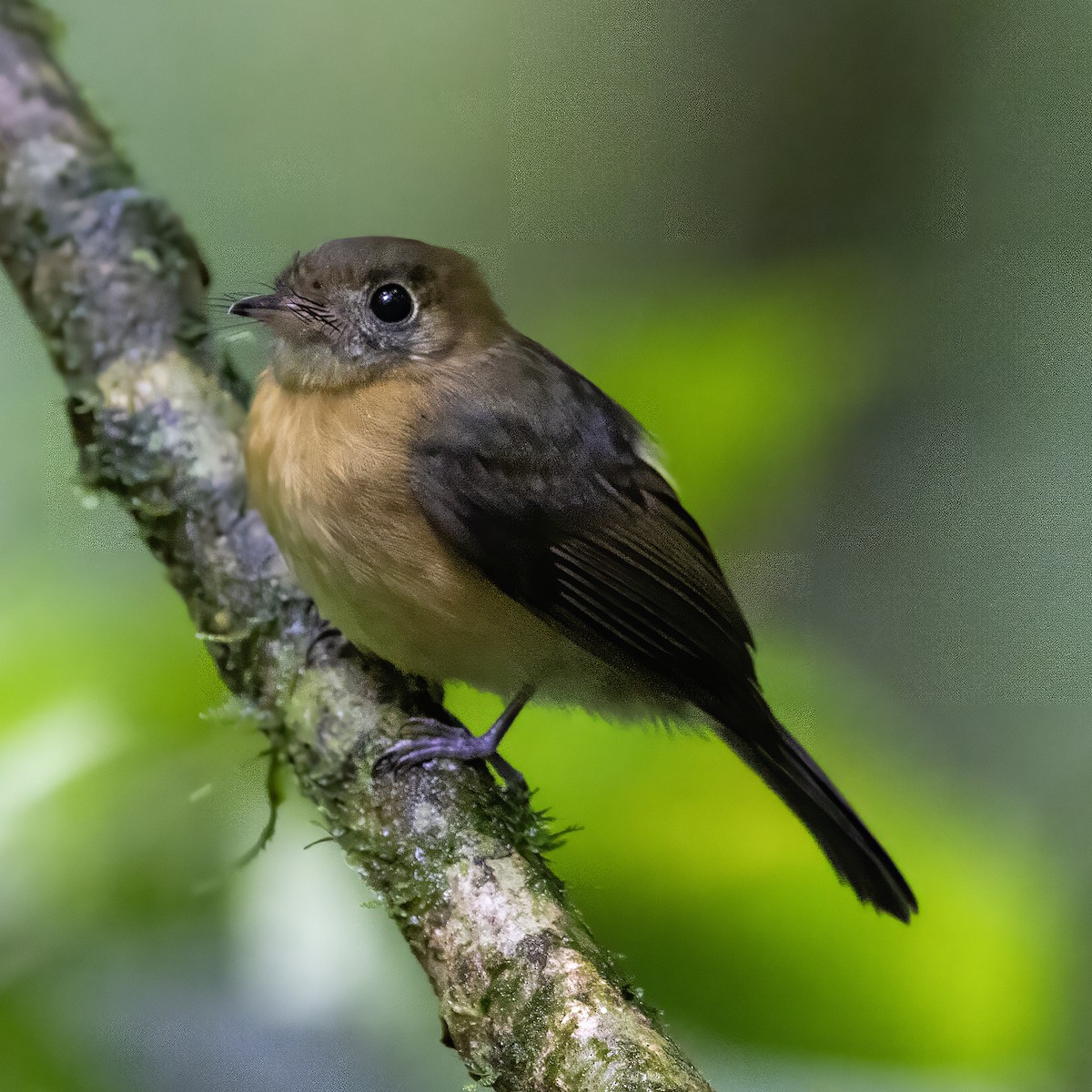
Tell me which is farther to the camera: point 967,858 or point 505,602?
point 967,858

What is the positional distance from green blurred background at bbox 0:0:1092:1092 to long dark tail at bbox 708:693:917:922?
0.18m

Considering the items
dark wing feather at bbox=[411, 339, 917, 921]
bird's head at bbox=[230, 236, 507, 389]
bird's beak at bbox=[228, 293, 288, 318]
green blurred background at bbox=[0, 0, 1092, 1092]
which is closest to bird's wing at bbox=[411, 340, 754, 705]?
dark wing feather at bbox=[411, 339, 917, 921]

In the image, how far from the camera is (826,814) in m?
1.68

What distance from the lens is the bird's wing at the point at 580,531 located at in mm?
1485

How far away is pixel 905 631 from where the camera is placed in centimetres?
235

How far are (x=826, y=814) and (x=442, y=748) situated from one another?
643 millimetres

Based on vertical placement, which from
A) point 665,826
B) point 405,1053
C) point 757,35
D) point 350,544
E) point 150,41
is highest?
point 757,35

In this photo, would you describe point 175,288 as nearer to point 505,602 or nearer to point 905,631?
point 505,602

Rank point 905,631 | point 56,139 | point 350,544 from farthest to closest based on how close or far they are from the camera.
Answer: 1. point 905,631
2. point 56,139
3. point 350,544

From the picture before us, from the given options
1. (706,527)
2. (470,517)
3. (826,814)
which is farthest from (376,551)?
(706,527)

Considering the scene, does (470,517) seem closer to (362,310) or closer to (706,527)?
(362,310)

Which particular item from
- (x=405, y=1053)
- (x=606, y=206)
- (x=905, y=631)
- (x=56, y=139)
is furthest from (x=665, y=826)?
(x=56, y=139)

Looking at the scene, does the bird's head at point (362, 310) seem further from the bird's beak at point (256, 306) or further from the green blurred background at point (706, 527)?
the green blurred background at point (706, 527)

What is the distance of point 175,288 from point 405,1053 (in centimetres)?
140
